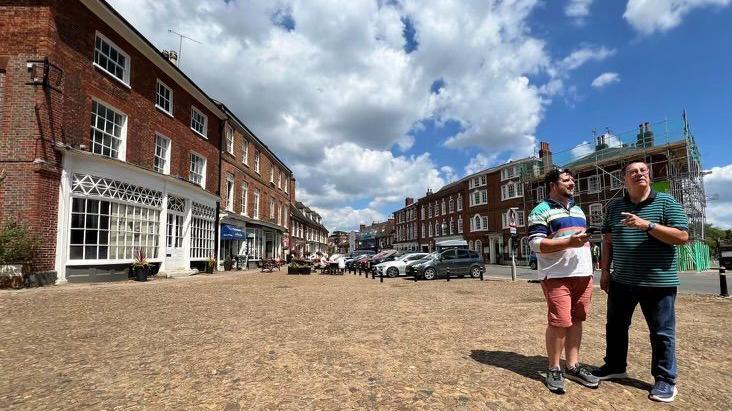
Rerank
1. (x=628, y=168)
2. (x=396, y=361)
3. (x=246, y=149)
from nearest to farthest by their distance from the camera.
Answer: (x=628, y=168) → (x=396, y=361) → (x=246, y=149)

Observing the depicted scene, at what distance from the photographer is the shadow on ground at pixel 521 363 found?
12.0 feet

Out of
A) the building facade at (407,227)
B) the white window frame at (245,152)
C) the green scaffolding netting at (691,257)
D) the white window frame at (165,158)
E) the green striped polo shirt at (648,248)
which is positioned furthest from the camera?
the building facade at (407,227)

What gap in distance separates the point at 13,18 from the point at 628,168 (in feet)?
52.2

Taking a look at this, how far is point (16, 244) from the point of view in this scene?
10.5 meters

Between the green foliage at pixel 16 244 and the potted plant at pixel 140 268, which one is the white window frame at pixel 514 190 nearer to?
the potted plant at pixel 140 268

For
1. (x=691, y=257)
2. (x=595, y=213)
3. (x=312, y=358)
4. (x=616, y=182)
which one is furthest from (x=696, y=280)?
(x=312, y=358)

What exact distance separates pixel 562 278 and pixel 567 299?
180 millimetres

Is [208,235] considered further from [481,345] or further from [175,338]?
[481,345]

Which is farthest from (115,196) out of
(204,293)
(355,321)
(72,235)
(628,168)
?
(628,168)

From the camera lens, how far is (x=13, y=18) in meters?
11.8

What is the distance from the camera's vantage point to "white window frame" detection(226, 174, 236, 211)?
25297 millimetres

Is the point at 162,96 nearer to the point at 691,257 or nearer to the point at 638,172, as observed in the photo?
the point at 638,172

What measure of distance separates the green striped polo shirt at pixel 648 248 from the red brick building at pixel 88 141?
539 inches

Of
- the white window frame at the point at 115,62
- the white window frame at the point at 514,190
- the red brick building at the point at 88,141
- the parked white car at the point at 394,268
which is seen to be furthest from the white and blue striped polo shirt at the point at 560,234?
the white window frame at the point at 514,190
